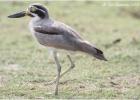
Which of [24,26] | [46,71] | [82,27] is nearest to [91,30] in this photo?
[82,27]

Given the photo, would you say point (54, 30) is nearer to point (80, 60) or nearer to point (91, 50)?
point (91, 50)

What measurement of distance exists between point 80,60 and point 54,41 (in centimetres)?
325

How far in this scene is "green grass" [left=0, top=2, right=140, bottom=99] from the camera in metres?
9.39

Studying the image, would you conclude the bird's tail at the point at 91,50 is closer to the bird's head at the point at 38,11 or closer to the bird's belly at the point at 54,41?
the bird's belly at the point at 54,41

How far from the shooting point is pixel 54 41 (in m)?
9.12

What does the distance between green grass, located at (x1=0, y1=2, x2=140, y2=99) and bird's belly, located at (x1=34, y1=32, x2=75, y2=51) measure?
0.56 m

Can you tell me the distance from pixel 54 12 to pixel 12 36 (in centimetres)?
320

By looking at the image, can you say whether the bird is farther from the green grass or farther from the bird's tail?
the green grass

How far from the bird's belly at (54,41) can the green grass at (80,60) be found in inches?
22.2

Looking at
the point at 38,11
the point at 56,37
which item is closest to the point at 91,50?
the point at 56,37

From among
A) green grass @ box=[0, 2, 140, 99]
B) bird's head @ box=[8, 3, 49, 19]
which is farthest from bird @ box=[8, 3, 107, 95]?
green grass @ box=[0, 2, 140, 99]

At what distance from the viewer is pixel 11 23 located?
16.6 m

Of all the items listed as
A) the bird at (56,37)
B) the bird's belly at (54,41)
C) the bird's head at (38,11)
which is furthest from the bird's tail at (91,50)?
the bird's head at (38,11)

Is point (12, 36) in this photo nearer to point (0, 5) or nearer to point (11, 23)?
point (11, 23)
